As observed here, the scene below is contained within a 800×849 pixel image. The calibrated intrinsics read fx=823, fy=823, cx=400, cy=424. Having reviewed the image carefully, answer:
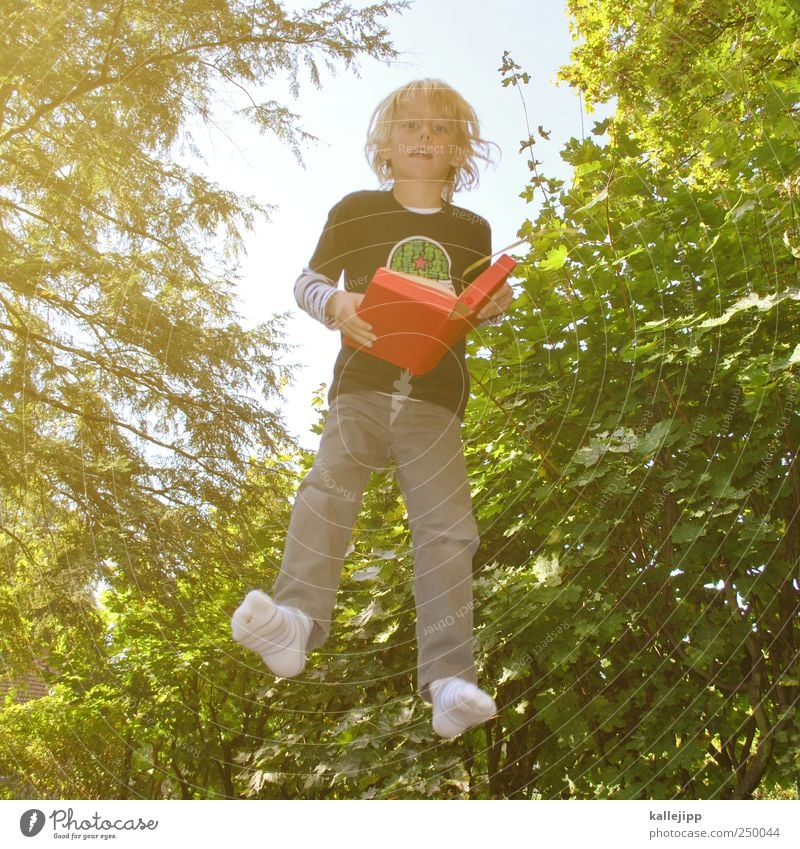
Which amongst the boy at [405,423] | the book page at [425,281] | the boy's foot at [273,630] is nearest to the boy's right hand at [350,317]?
the boy at [405,423]

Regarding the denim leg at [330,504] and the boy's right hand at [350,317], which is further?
the boy's right hand at [350,317]

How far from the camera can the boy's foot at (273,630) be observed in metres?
2.03

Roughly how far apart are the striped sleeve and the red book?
21 cm

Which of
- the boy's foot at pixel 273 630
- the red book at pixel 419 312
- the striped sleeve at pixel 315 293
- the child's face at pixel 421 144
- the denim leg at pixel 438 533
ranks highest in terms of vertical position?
the child's face at pixel 421 144

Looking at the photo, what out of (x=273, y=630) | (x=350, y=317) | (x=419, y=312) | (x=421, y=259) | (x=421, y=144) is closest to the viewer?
(x=273, y=630)

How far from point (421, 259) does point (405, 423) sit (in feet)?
1.68

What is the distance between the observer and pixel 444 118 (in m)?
2.68

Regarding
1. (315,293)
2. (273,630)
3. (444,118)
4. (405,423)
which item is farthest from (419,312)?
(273,630)

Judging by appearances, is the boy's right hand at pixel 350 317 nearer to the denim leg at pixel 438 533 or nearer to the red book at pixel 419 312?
the red book at pixel 419 312

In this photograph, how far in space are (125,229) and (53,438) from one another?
79 cm

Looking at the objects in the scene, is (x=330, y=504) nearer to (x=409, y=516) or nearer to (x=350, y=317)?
(x=409, y=516)

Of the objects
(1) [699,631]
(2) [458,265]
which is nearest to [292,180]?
(2) [458,265]
